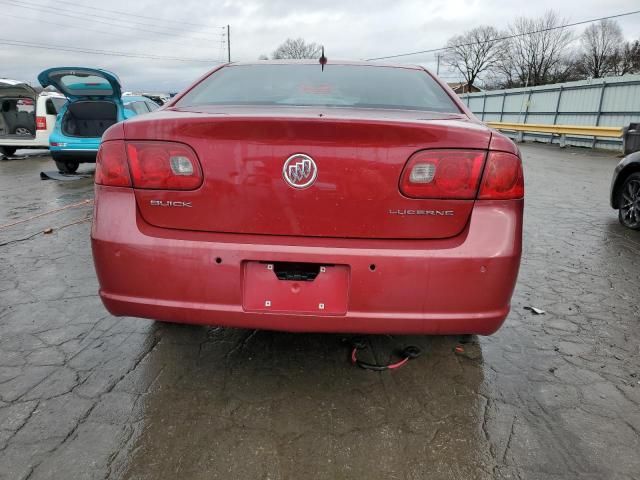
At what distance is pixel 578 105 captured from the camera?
19234mm

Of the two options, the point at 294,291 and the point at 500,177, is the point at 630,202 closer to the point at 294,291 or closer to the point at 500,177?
the point at 500,177

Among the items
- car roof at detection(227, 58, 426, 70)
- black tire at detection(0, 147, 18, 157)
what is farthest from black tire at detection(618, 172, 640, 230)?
black tire at detection(0, 147, 18, 157)

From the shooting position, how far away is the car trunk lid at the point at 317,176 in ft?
5.88

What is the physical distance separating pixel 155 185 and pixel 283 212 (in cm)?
53

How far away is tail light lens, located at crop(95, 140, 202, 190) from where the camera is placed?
1.85 metres

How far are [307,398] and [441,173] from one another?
1.16 meters

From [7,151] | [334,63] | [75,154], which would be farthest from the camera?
[7,151]

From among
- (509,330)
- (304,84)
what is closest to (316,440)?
(509,330)

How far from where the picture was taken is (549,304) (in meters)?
3.32

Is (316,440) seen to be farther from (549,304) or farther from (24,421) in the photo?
(549,304)

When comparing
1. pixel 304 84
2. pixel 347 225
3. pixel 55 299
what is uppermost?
pixel 304 84

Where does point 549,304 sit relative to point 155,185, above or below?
below

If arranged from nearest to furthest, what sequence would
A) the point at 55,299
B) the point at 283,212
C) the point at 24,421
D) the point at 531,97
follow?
the point at 283,212
the point at 24,421
the point at 55,299
the point at 531,97

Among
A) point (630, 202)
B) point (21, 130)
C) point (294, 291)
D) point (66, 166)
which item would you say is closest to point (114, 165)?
point (294, 291)
